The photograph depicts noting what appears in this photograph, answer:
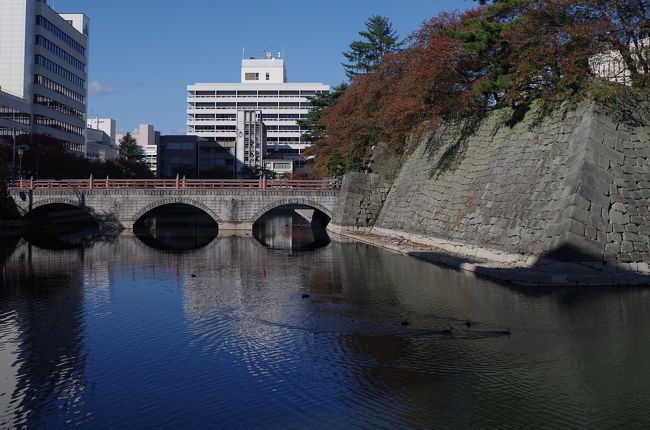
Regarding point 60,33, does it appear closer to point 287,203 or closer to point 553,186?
point 287,203

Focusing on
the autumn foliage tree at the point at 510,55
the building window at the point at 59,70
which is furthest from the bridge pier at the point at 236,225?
the building window at the point at 59,70

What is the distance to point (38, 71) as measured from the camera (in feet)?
274

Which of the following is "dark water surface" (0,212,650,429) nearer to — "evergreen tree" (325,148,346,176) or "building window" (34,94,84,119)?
"evergreen tree" (325,148,346,176)

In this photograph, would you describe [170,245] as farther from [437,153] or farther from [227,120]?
[227,120]

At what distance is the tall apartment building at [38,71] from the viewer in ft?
259

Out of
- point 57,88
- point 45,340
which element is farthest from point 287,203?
point 57,88

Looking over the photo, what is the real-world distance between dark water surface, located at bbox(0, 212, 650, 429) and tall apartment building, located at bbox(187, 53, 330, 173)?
110 meters

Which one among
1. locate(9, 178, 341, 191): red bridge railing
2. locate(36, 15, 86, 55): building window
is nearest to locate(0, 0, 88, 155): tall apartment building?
locate(36, 15, 86, 55): building window

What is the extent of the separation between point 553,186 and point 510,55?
8.86 meters

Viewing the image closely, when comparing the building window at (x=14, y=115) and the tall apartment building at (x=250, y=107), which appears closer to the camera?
the building window at (x=14, y=115)

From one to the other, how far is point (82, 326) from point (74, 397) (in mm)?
5625

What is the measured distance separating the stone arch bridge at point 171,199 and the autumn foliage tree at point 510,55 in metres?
11.3

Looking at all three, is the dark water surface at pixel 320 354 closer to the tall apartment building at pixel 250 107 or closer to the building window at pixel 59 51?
the building window at pixel 59 51

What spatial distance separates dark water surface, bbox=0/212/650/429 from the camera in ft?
30.9
